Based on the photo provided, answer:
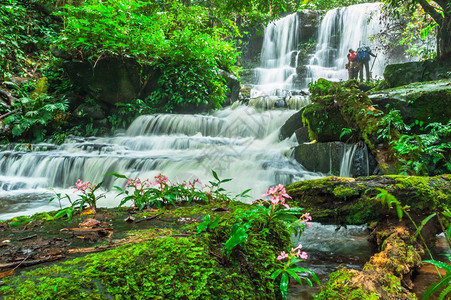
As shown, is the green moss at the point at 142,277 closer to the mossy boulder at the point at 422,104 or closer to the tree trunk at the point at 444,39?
the mossy boulder at the point at 422,104

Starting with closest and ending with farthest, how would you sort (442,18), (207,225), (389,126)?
1. (207,225)
2. (389,126)
3. (442,18)

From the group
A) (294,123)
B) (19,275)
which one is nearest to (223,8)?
(294,123)

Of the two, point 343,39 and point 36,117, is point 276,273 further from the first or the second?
point 343,39

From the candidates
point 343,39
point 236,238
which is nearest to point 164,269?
point 236,238

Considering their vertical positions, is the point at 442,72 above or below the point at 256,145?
above

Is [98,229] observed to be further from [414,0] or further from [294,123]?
[414,0]

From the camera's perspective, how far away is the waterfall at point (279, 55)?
18312 mm

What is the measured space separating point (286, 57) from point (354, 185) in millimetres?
20152

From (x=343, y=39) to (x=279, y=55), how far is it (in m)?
4.95

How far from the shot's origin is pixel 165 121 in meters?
9.73

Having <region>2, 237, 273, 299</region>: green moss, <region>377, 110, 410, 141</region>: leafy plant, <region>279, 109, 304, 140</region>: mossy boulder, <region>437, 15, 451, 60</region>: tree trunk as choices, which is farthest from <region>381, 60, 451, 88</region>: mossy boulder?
<region>2, 237, 273, 299</region>: green moss

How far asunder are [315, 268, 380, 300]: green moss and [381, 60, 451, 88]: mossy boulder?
9844 millimetres

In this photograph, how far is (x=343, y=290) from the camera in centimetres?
139

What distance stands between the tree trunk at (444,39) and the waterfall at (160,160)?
536 cm
